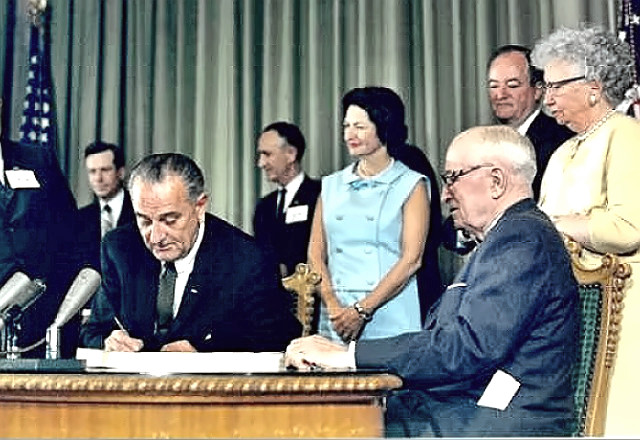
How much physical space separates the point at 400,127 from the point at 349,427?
282cm

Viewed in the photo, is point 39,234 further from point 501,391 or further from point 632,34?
point 501,391

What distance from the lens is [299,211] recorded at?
558cm

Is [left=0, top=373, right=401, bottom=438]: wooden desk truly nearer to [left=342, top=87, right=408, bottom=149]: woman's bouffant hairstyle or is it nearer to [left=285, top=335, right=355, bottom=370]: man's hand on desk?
[left=285, top=335, right=355, bottom=370]: man's hand on desk

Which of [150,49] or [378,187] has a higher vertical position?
[150,49]

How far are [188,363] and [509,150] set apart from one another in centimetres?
95

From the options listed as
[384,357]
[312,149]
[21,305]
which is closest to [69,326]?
[312,149]

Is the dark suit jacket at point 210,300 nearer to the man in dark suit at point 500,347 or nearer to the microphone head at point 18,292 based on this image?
the microphone head at point 18,292

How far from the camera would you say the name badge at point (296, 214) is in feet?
18.2

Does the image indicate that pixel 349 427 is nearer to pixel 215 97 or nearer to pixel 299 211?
pixel 299 211

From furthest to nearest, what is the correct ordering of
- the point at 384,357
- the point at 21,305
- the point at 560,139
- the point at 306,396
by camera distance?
1. the point at 560,139
2. the point at 21,305
3. the point at 384,357
4. the point at 306,396

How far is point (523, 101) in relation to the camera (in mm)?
4660

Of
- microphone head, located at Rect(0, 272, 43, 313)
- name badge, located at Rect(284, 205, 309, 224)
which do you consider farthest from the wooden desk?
name badge, located at Rect(284, 205, 309, 224)

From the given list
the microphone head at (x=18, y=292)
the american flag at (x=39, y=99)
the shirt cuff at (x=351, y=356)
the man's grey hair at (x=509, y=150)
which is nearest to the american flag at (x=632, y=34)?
the man's grey hair at (x=509, y=150)

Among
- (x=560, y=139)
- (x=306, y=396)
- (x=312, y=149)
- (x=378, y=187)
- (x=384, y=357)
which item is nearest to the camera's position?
(x=306, y=396)
